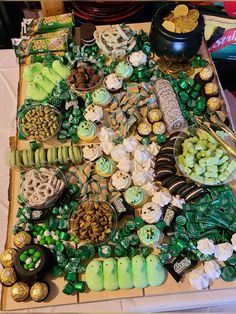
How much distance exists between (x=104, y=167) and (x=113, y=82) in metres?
0.37

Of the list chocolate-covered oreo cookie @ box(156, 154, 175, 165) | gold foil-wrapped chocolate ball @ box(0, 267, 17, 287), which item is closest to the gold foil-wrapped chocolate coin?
chocolate-covered oreo cookie @ box(156, 154, 175, 165)

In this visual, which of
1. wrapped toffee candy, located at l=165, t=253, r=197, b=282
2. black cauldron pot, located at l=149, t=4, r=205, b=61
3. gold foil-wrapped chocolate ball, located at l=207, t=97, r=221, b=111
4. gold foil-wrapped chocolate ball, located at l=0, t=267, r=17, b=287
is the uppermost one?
black cauldron pot, located at l=149, t=4, r=205, b=61

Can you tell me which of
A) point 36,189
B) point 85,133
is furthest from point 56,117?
point 36,189

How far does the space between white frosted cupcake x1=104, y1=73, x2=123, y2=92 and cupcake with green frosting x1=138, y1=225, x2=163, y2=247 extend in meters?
0.57

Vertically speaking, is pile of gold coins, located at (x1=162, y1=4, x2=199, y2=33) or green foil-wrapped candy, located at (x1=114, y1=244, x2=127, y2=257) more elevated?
pile of gold coins, located at (x1=162, y1=4, x2=199, y2=33)

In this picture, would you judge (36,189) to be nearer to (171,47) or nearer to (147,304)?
(147,304)

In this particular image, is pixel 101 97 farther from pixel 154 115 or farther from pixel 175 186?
pixel 175 186

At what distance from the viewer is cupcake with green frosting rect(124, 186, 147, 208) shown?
51.2 inches

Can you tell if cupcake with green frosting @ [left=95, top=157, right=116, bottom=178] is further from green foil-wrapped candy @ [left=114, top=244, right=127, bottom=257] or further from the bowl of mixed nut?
green foil-wrapped candy @ [left=114, top=244, right=127, bottom=257]

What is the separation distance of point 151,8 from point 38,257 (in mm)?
1328

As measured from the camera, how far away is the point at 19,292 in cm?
118

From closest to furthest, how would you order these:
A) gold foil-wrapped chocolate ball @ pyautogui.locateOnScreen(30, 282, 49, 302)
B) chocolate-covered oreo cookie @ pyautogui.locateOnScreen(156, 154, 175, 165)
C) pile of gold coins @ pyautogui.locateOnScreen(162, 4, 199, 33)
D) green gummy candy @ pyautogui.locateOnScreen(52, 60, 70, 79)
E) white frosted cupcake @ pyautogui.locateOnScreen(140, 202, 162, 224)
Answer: gold foil-wrapped chocolate ball @ pyautogui.locateOnScreen(30, 282, 49, 302), white frosted cupcake @ pyautogui.locateOnScreen(140, 202, 162, 224), chocolate-covered oreo cookie @ pyautogui.locateOnScreen(156, 154, 175, 165), pile of gold coins @ pyautogui.locateOnScreen(162, 4, 199, 33), green gummy candy @ pyautogui.locateOnScreen(52, 60, 70, 79)

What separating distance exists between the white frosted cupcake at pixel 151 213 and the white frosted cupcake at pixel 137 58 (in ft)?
1.98

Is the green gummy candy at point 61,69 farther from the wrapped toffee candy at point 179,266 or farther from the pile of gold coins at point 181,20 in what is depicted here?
the wrapped toffee candy at point 179,266
